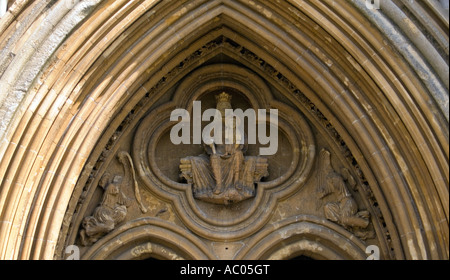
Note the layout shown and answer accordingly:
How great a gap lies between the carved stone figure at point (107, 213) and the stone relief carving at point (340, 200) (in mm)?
2462

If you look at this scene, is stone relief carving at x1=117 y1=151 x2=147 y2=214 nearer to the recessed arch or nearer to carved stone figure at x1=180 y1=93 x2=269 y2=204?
the recessed arch

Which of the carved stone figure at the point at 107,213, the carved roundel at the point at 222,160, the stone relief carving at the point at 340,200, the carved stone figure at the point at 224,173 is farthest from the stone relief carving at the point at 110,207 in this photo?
the stone relief carving at the point at 340,200

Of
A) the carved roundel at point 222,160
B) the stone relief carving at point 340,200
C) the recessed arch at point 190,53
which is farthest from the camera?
the carved roundel at point 222,160

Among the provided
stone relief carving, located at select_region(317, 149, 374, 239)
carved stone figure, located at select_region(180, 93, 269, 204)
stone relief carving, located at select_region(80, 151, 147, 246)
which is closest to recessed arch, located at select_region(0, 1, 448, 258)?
stone relief carving, located at select_region(317, 149, 374, 239)

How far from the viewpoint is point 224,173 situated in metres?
12.0

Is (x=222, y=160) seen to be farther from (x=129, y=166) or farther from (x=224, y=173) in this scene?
(x=129, y=166)

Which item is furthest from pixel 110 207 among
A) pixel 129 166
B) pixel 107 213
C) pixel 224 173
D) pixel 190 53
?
pixel 190 53

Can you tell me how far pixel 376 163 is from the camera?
11273 mm

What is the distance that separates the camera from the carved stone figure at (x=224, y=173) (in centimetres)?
1190

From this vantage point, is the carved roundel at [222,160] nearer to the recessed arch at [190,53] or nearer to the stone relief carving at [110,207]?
the stone relief carving at [110,207]

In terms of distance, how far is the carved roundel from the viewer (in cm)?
1189

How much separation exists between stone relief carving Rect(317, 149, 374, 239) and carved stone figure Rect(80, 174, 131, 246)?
96.9 inches

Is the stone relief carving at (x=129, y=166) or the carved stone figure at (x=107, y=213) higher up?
the stone relief carving at (x=129, y=166)

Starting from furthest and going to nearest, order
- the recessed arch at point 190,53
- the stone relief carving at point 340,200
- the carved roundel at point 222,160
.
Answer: the carved roundel at point 222,160 → the stone relief carving at point 340,200 → the recessed arch at point 190,53
